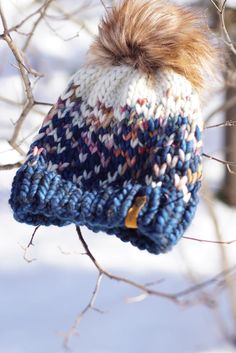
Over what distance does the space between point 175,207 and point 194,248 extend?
8.02ft

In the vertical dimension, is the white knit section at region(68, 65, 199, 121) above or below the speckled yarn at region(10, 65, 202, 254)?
above

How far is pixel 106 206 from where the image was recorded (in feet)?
2.68

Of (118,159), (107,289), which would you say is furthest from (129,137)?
(107,289)

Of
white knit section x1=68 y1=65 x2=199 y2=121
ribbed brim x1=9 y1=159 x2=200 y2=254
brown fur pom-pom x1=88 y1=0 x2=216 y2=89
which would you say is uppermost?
brown fur pom-pom x1=88 y1=0 x2=216 y2=89

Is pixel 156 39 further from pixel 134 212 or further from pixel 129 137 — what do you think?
pixel 134 212

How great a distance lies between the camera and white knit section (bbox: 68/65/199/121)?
849 mm

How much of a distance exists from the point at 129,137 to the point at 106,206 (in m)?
0.10

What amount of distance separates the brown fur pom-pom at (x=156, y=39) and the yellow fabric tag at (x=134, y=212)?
0.18 m

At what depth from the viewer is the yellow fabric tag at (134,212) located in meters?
0.80

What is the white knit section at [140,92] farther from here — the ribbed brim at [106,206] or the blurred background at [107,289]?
the blurred background at [107,289]

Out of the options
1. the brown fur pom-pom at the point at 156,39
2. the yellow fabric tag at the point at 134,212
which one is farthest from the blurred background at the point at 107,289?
the yellow fabric tag at the point at 134,212

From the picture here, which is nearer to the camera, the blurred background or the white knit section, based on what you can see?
the white knit section

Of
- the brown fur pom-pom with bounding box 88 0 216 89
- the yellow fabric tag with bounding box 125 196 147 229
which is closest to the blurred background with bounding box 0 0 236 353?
the brown fur pom-pom with bounding box 88 0 216 89

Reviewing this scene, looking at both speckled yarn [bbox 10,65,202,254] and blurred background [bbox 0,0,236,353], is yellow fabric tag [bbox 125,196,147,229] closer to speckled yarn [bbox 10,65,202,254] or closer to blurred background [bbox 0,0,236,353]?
speckled yarn [bbox 10,65,202,254]
